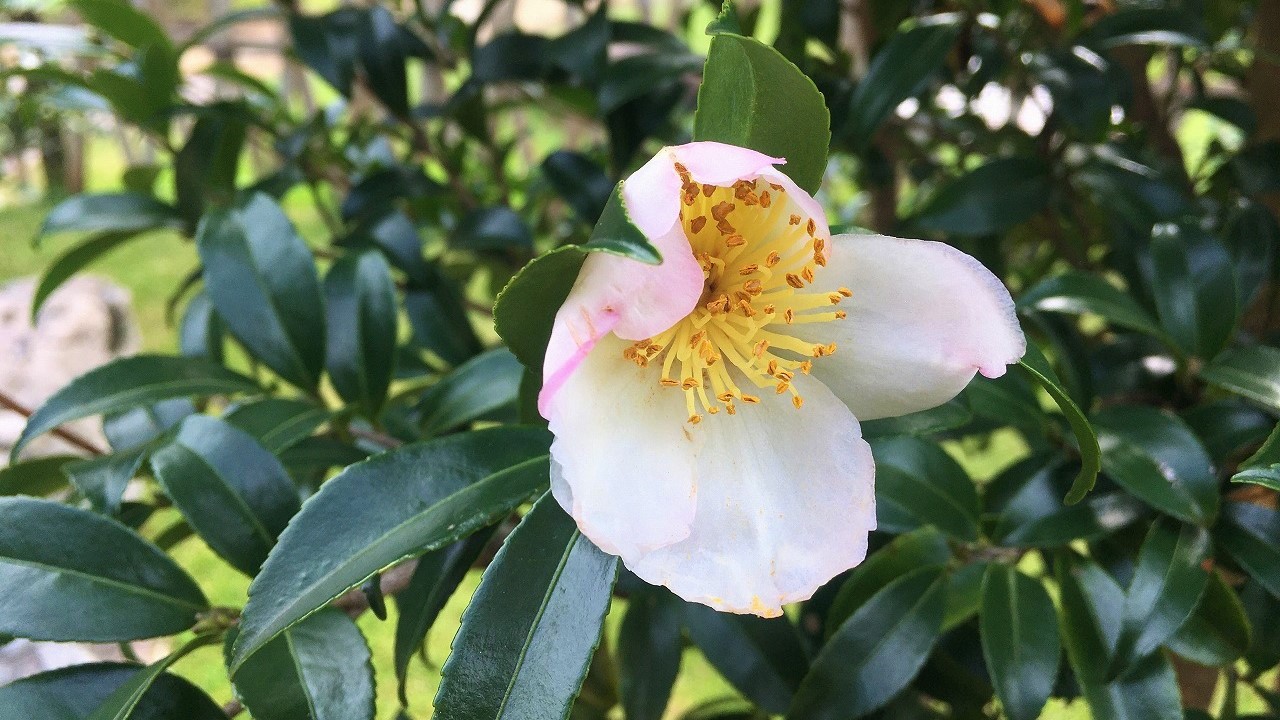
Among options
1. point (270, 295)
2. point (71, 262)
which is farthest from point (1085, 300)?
point (71, 262)

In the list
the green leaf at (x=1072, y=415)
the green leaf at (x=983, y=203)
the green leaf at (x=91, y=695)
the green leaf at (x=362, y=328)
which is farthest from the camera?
the green leaf at (x=983, y=203)

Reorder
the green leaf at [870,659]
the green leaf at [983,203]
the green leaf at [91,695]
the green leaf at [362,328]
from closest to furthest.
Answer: the green leaf at [91,695] → the green leaf at [870,659] → the green leaf at [362,328] → the green leaf at [983,203]

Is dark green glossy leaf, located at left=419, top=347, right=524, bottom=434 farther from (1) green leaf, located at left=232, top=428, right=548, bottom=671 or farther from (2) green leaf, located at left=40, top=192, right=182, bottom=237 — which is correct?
(2) green leaf, located at left=40, top=192, right=182, bottom=237

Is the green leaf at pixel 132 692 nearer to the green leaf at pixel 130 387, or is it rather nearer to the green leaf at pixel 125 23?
the green leaf at pixel 130 387

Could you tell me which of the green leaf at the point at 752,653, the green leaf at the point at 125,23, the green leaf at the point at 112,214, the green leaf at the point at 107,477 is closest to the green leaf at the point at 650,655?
the green leaf at the point at 752,653

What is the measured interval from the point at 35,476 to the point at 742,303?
0.55 metres

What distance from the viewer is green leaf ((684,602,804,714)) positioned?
653mm

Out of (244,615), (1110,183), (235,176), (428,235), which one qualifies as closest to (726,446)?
(244,615)

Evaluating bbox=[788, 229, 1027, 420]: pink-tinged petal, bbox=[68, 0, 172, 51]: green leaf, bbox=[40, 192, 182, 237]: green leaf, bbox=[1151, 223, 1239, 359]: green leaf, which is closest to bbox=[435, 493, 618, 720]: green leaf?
bbox=[788, 229, 1027, 420]: pink-tinged petal

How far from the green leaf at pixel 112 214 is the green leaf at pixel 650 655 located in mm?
573

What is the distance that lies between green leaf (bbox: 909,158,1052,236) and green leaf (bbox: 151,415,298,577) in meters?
0.58

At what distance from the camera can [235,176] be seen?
95 centimetres

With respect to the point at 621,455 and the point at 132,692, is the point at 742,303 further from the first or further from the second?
the point at 132,692

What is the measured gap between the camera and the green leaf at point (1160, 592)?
1.63ft
